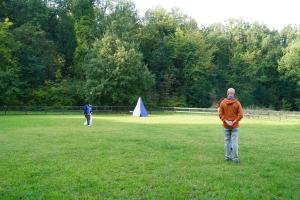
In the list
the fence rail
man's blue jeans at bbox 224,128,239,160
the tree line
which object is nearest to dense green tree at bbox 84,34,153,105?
the tree line

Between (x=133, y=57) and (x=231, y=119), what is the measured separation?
38838 millimetres

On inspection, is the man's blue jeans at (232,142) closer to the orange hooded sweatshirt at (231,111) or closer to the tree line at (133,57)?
the orange hooded sweatshirt at (231,111)

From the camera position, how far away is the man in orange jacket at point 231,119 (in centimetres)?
1025

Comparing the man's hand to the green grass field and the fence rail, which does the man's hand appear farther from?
the fence rail

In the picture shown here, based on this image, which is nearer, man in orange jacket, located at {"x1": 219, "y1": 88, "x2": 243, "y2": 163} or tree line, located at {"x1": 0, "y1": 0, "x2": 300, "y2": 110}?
man in orange jacket, located at {"x1": 219, "y1": 88, "x2": 243, "y2": 163}

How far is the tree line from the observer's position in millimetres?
48000

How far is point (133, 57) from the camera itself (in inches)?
1903

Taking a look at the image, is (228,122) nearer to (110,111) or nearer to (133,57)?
(110,111)

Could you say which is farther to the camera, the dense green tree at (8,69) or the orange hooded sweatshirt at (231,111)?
the dense green tree at (8,69)

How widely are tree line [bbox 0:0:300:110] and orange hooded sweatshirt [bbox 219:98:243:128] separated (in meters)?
37.0

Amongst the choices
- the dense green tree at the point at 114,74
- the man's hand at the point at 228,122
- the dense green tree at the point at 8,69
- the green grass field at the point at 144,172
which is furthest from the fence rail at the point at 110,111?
the man's hand at the point at 228,122

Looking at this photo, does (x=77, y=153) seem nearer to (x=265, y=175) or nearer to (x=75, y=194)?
(x=75, y=194)

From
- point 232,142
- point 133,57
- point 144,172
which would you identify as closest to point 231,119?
point 232,142

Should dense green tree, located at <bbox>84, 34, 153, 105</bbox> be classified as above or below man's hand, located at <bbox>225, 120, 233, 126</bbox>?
above
